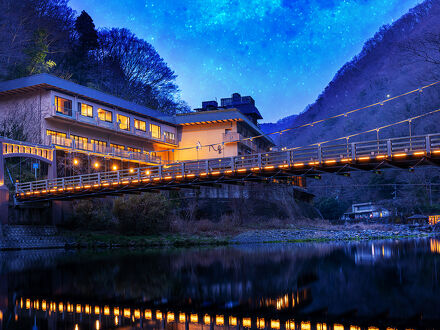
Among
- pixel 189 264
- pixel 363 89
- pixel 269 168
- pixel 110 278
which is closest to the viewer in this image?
pixel 110 278

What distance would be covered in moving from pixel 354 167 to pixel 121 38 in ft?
194

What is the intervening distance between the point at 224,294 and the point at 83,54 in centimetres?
6274

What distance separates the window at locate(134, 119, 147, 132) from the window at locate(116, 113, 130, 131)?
1.67 metres

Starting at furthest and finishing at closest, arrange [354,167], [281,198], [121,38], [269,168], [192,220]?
[121,38]
[281,198]
[192,220]
[269,168]
[354,167]

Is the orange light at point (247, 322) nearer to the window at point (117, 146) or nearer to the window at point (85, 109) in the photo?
the window at point (85, 109)

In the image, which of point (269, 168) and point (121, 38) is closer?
point (269, 168)

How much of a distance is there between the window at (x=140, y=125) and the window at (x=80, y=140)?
8.23 meters

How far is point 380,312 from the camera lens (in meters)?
11.9

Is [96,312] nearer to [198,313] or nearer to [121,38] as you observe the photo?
[198,313]

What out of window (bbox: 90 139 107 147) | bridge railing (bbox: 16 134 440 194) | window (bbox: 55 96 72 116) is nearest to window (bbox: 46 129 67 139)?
window (bbox: 55 96 72 116)

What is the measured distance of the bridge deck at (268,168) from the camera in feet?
81.5

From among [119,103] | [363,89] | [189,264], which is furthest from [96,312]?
[363,89]

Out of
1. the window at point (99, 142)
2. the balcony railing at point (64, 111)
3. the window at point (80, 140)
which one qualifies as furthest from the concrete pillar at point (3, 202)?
the window at point (99, 142)

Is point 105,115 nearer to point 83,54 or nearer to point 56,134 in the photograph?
point 56,134
